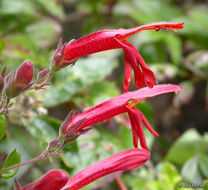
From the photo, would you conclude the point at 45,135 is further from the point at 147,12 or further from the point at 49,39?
the point at 147,12

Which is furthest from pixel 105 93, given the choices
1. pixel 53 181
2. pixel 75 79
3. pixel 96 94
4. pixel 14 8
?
pixel 53 181

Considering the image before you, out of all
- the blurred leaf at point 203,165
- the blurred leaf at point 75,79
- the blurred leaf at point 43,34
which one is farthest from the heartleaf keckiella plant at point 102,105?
the blurred leaf at point 43,34

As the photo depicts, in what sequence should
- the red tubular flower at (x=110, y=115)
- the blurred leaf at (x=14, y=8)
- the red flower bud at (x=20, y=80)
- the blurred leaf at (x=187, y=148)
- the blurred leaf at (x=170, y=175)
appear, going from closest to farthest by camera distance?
1. the red flower bud at (x=20, y=80)
2. the red tubular flower at (x=110, y=115)
3. the blurred leaf at (x=170, y=175)
4. the blurred leaf at (x=187, y=148)
5. the blurred leaf at (x=14, y=8)

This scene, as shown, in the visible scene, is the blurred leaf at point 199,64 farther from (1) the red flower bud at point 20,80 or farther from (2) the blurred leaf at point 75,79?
(1) the red flower bud at point 20,80

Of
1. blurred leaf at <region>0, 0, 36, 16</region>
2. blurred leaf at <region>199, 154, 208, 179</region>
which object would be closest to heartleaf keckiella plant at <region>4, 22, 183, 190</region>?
blurred leaf at <region>199, 154, 208, 179</region>

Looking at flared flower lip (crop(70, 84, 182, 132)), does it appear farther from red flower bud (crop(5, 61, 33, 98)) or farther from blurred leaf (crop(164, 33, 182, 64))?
blurred leaf (crop(164, 33, 182, 64))
